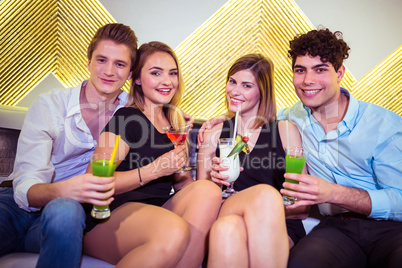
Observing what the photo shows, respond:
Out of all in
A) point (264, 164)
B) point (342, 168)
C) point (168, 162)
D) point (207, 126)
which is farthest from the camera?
point (207, 126)

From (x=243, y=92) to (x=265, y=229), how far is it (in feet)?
3.69

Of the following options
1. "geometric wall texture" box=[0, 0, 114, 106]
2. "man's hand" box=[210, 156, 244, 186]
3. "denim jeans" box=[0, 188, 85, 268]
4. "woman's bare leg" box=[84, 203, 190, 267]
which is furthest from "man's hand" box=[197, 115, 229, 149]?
"geometric wall texture" box=[0, 0, 114, 106]

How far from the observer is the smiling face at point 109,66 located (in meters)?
2.26

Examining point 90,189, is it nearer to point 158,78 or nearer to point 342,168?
point 158,78

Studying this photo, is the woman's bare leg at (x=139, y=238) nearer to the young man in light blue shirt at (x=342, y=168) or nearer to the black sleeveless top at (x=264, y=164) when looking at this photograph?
the young man in light blue shirt at (x=342, y=168)

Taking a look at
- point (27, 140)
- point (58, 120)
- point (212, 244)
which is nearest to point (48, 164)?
point (27, 140)

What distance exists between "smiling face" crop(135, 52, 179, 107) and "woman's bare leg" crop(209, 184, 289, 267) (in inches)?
40.9

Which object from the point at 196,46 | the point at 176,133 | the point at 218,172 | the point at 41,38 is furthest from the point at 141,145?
the point at 41,38

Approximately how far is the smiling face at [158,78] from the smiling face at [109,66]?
5.9 inches

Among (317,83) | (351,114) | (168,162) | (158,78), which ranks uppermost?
(158,78)

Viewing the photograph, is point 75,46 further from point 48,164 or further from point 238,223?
point 238,223

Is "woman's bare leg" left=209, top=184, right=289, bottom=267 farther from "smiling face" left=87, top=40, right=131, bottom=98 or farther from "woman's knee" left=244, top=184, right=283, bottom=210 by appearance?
"smiling face" left=87, top=40, right=131, bottom=98

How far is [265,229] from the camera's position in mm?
1565

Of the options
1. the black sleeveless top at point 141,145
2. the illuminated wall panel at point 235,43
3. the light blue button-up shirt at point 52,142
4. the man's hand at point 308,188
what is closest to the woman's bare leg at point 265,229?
the man's hand at point 308,188
